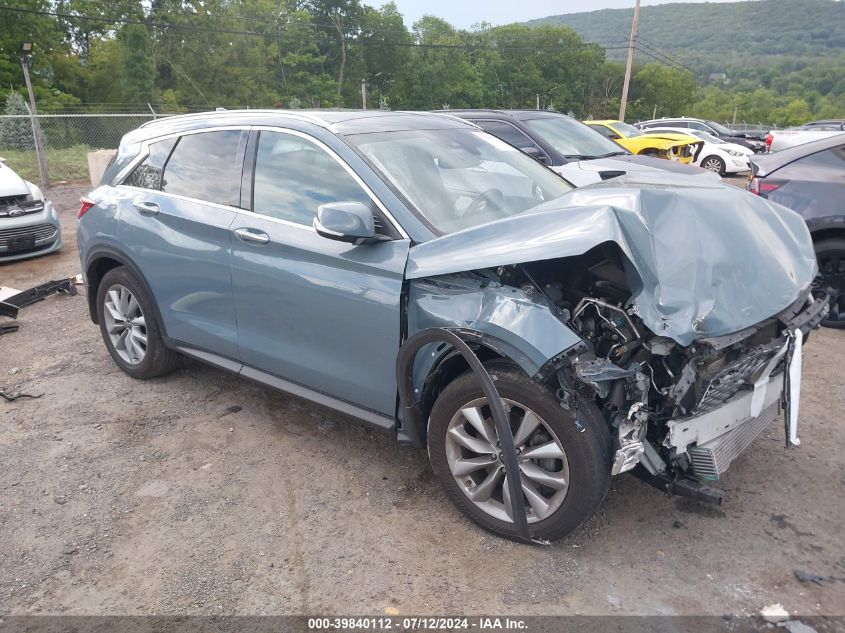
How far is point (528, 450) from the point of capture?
284cm

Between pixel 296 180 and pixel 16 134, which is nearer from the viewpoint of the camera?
pixel 296 180

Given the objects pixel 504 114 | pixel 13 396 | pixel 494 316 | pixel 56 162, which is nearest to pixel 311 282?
pixel 494 316

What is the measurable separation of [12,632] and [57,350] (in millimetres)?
3458

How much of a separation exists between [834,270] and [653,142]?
10081 mm

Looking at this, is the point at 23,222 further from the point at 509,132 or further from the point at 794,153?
the point at 794,153

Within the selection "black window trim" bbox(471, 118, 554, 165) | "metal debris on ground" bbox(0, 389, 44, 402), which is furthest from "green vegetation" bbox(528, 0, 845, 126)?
"metal debris on ground" bbox(0, 389, 44, 402)

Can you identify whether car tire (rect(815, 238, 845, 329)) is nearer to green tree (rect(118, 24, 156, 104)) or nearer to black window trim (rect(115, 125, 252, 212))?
black window trim (rect(115, 125, 252, 212))

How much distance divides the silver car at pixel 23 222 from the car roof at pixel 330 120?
4958 mm

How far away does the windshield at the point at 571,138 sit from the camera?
339 inches

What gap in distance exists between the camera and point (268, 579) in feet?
9.23

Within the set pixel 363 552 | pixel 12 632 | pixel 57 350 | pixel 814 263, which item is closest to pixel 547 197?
pixel 814 263

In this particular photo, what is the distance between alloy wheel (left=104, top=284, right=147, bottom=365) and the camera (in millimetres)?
4660

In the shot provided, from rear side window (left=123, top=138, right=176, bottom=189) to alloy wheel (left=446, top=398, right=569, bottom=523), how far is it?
2.73 metres

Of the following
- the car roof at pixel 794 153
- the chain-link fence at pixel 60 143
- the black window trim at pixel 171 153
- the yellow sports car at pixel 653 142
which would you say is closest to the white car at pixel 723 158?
the yellow sports car at pixel 653 142
